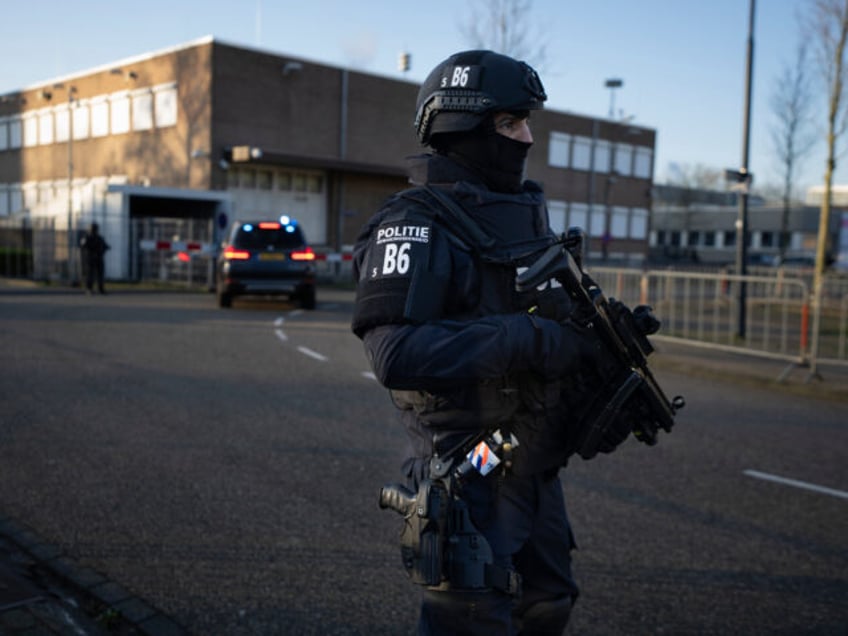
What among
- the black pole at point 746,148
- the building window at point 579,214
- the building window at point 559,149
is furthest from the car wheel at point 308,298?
the building window at point 579,214

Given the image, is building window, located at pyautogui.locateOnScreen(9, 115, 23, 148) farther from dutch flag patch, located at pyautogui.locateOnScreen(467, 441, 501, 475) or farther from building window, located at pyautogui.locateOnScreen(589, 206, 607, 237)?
dutch flag patch, located at pyautogui.locateOnScreen(467, 441, 501, 475)

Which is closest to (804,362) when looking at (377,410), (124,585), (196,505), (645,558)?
(377,410)

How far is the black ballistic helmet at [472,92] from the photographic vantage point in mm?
2449

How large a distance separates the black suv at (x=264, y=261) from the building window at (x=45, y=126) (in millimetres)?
27962

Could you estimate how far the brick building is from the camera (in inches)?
1081

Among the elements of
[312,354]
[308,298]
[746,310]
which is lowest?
[312,354]

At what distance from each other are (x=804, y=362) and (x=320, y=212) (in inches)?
1044

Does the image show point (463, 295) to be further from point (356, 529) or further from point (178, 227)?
point (178, 227)

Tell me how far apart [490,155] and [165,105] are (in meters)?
33.3

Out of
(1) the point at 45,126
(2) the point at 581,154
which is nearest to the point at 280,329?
(1) the point at 45,126

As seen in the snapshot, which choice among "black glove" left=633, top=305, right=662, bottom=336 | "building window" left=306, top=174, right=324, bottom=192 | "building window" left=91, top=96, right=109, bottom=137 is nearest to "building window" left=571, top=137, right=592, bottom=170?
"building window" left=306, top=174, right=324, bottom=192

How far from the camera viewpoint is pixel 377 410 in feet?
25.8

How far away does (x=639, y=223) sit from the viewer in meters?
50.9

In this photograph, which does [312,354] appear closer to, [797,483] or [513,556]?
[797,483]
